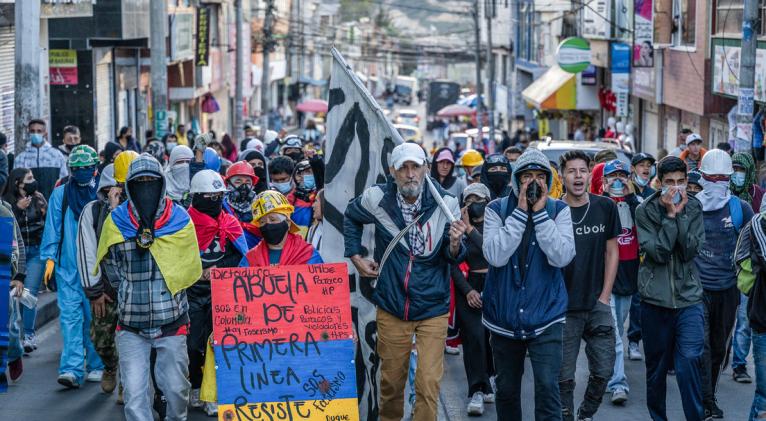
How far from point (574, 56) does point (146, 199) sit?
30.6m

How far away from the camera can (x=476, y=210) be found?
948 cm

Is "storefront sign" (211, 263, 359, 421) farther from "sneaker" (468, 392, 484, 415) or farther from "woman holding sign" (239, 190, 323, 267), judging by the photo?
"sneaker" (468, 392, 484, 415)

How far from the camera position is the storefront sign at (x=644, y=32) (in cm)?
3000

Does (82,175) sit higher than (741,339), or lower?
higher

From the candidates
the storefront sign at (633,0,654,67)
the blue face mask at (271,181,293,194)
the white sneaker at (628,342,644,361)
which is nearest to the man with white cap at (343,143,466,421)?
the blue face mask at (271,181,293,194)

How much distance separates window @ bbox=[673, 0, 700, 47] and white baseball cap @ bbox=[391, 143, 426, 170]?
2014cm

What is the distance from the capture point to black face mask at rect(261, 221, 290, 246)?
304 inches

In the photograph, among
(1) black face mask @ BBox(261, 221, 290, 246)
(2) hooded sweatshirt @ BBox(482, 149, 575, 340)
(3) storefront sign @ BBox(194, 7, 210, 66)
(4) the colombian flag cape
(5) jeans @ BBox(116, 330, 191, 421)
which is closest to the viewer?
(2) hooded sweatshirt @ BBox(482, 149, 575, 340)

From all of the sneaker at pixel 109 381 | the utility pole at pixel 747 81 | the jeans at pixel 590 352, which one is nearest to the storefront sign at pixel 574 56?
A: the utility pole at pixel 747 81

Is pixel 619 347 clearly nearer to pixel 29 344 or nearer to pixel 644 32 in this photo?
pixel 29 344

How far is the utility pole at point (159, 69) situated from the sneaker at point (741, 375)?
17.4 metres

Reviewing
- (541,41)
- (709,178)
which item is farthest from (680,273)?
(541,41)

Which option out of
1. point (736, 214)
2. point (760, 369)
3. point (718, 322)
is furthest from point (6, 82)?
point (760, 369)

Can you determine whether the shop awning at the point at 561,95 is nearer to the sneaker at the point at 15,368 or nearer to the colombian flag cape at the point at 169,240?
the sneaker at the point at 15,368
